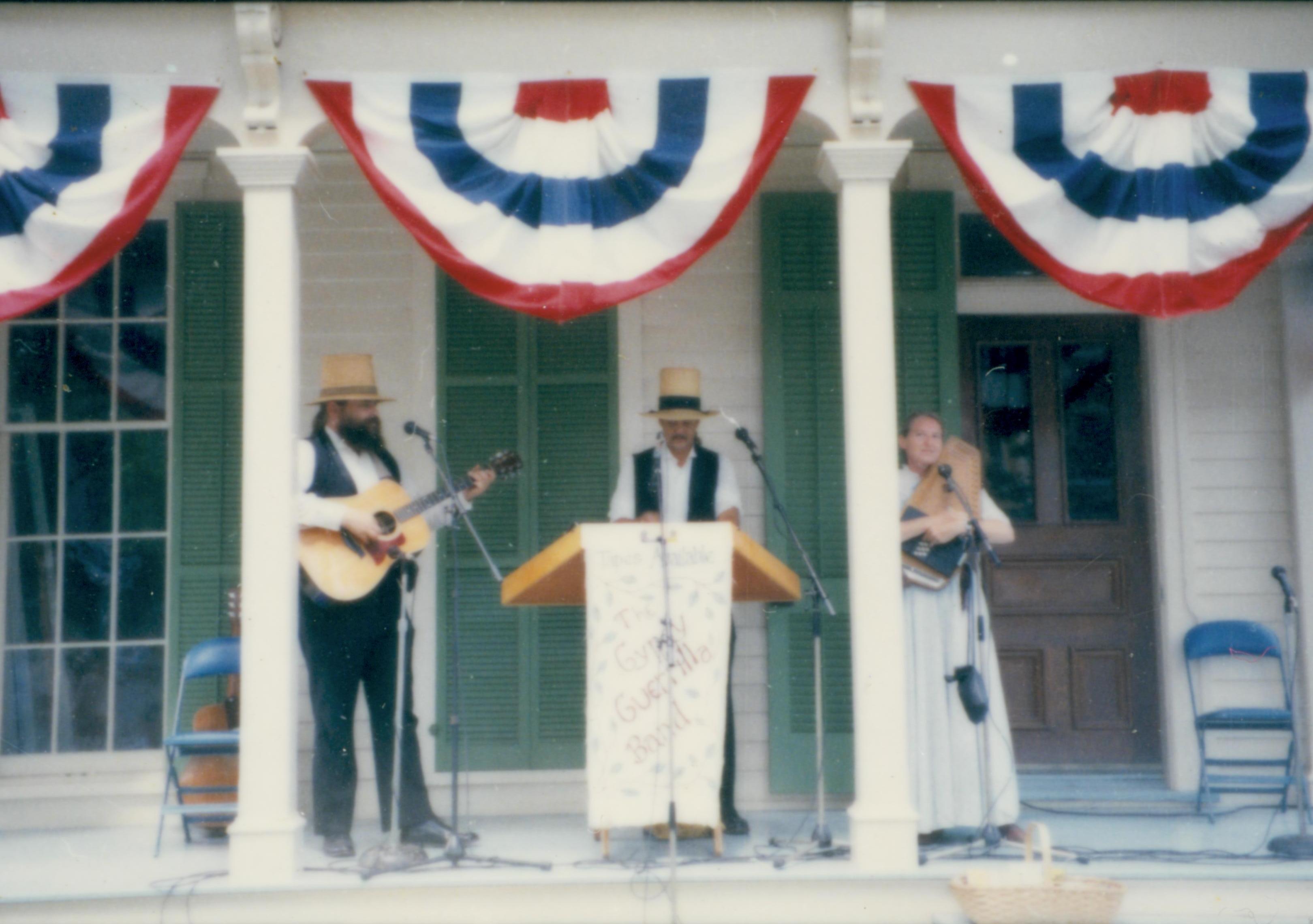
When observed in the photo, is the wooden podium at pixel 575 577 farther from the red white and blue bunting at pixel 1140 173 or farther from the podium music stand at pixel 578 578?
the red white and blue bunting at pixel 1140 173

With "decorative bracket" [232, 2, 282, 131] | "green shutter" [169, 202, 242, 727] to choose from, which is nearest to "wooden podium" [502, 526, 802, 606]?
"green shutter" [169, 202, 242, 727]

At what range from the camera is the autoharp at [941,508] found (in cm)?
539

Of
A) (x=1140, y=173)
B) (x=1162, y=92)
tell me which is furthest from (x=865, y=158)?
(x=1162, y=92)

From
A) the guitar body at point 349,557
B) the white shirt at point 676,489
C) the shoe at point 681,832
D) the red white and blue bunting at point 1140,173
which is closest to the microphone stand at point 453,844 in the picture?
the guitar body at point 349,557

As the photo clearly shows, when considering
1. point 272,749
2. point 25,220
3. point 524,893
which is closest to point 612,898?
point 524,893

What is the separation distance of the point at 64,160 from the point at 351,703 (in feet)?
7.46

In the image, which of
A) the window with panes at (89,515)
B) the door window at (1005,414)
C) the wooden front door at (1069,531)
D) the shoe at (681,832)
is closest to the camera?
the shoe at (681,832)

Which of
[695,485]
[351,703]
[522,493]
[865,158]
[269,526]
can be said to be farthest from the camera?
[522,493]

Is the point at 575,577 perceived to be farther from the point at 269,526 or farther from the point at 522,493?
the point at 522,493

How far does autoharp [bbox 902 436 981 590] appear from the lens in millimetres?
5387

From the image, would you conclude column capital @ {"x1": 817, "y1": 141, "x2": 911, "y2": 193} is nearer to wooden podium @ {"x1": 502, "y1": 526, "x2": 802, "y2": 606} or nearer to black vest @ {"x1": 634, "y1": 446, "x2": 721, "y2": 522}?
black vest @ {"x1": 634, "y1": 446, "x2": 721, "y2": 522}

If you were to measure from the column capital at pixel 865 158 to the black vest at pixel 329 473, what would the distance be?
221 cm

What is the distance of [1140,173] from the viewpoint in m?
5.16

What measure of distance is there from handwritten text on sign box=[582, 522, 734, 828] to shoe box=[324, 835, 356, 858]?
101 cm
